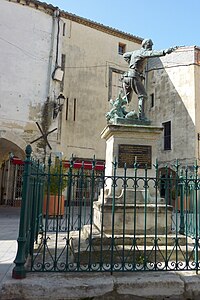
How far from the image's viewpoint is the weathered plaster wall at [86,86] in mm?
18297

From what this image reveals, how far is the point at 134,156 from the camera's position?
16.6 feet

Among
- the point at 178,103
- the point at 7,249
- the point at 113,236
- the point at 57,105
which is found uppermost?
the point at 178,103

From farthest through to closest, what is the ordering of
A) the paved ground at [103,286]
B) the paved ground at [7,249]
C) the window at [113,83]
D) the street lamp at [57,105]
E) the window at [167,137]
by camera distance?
1. the window at [113,83]
2. the window at [167,137]
3. the street lamp at [57,105]
4. the paved ground at [7,249]
5. the paved ground at [103,286]

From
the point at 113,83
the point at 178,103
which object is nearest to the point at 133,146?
the point at 178,103

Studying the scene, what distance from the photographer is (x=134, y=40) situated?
20359 mm

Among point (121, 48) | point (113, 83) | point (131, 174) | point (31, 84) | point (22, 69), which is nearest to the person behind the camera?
point (131, 174)

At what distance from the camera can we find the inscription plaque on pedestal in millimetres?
5035

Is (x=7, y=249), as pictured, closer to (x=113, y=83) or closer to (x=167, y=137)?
(x=167, y=137)

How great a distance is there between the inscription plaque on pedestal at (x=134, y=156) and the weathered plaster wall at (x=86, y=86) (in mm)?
12967

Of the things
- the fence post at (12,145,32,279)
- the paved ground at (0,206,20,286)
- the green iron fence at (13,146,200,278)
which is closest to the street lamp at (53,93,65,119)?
the paved ground at (0,206,20,286)

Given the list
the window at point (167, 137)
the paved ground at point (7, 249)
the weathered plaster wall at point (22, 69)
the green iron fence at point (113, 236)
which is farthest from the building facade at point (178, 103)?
the green iron fence at point (113, 236)

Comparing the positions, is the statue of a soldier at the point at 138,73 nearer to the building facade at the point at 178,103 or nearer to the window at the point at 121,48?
the building facade at the point at 178,103

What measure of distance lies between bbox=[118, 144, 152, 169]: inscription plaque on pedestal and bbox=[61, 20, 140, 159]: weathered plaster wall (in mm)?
12967

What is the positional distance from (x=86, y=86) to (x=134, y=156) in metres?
14.7
